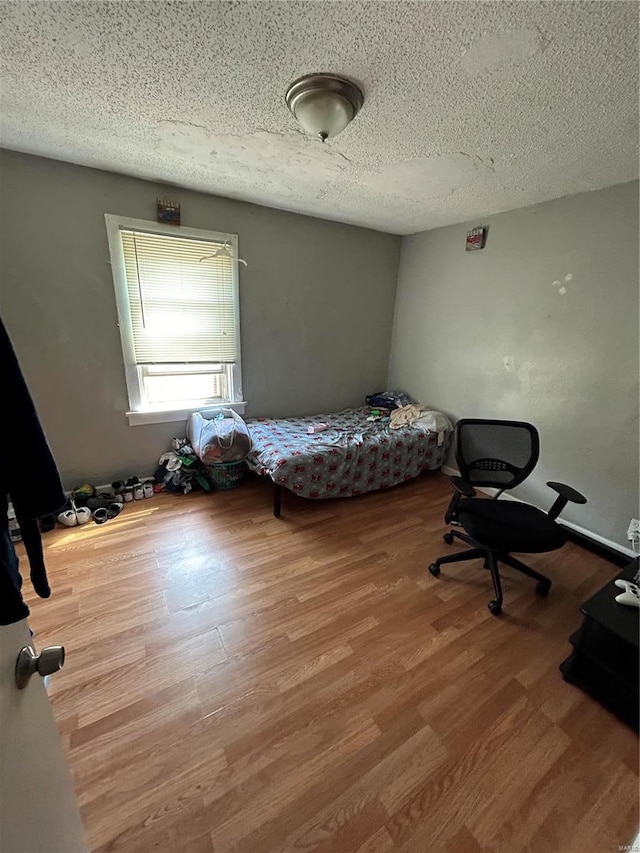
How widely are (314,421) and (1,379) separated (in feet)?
9.21

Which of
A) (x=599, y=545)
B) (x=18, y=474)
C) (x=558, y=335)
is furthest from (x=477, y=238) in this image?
(x=18, y=474)

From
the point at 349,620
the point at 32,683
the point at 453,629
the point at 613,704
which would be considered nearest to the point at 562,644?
the point at 613,704

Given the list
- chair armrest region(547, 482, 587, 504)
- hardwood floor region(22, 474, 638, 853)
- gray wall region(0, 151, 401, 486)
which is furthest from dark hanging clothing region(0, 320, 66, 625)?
gray wall region(0, 151, 401, 486)

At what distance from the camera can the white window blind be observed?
2.50 m

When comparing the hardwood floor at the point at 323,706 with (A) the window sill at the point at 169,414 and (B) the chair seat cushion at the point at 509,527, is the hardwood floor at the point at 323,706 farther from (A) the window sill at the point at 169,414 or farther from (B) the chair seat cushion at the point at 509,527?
(A) the window sill at the point at 169,414

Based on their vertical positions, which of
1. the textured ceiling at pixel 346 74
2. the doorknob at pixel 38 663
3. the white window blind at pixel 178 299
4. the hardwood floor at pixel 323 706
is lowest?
the hardwood floor at pixel 323 706

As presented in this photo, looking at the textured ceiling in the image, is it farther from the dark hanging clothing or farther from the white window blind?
the dark hanging clothing

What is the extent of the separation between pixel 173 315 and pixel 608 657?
3294 millimetres

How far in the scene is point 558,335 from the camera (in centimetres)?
242

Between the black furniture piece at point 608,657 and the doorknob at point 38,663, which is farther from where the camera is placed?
the black furniture piece at point 608,657

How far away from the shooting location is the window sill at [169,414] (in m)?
2.72

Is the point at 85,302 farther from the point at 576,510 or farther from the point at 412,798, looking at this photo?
the point at 576,510

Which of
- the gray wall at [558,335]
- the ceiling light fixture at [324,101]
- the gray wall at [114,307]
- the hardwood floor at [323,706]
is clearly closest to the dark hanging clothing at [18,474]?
the hardwood floor at [323,706]

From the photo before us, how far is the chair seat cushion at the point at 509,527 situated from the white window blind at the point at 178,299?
2.33 metres
